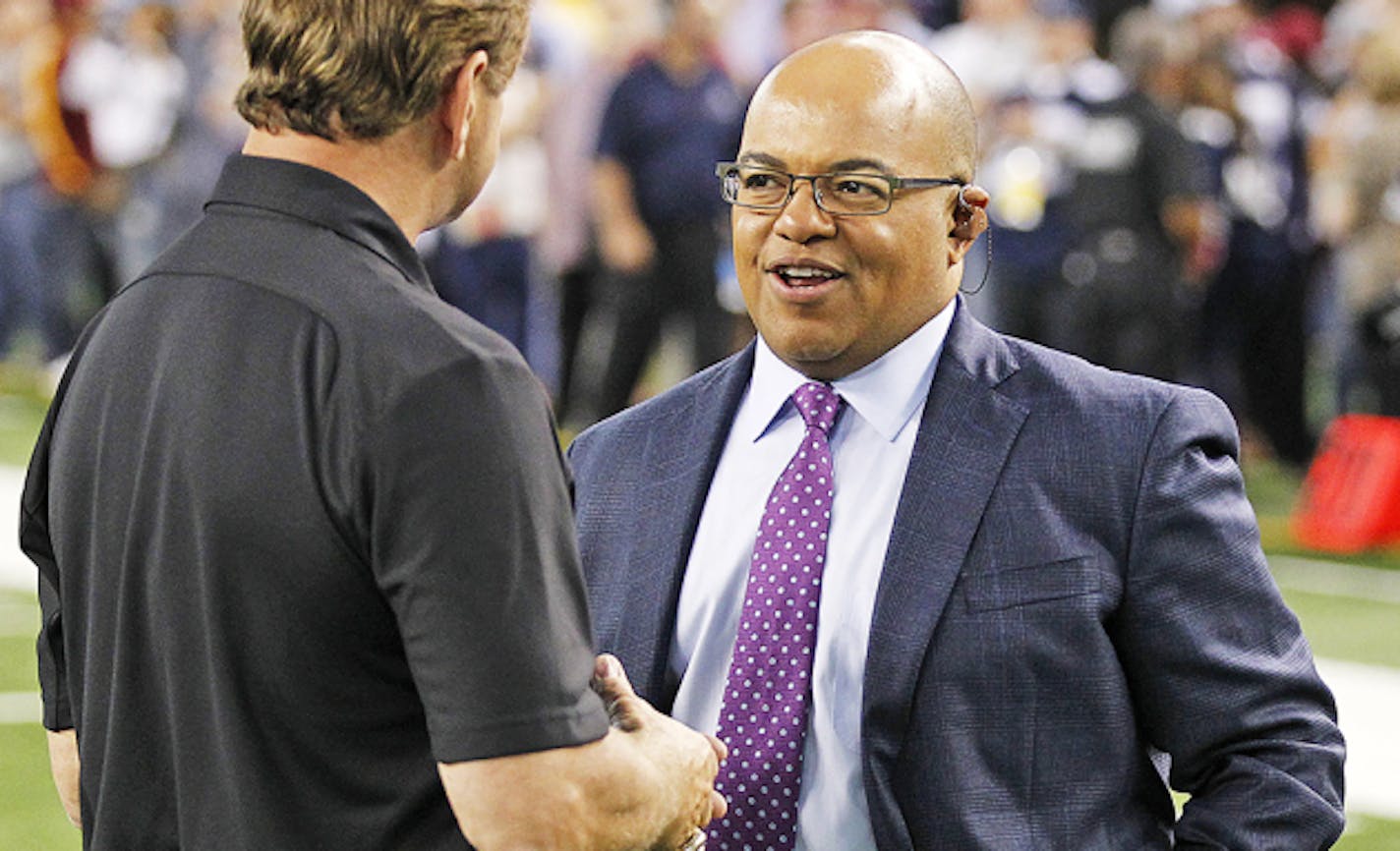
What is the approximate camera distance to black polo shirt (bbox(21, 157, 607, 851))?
6.72 ft

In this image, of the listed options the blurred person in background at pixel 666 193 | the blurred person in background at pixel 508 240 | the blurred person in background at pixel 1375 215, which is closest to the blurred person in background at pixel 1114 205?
the blurred person in background at pixel 1375 215

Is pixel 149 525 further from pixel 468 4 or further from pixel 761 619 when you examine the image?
pixel 761 619

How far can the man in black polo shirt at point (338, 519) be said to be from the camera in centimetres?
205

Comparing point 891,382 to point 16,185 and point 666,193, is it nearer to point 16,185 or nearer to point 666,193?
point 666,193

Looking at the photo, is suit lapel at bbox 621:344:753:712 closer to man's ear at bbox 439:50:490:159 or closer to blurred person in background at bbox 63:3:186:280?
man's ear at bbox 439:50:490:159

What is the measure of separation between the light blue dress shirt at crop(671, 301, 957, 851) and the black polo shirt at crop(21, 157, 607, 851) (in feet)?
2.21

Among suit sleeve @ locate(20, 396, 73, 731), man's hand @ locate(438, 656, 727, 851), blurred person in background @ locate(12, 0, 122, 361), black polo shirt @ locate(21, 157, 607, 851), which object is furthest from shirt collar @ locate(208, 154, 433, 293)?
blurred person in background @ locate(12, 0, 122, 361)

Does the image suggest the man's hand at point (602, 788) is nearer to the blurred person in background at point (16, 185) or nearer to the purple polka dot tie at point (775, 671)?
the purple polka dot tie at point (775, 671)

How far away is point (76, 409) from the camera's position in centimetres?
229

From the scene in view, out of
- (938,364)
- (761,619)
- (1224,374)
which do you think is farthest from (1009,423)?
(1224,374)

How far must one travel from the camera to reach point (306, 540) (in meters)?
2.08

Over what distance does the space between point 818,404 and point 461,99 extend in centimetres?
91

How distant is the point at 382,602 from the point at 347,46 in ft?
1.79

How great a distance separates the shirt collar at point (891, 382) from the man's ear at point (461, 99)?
859mm
